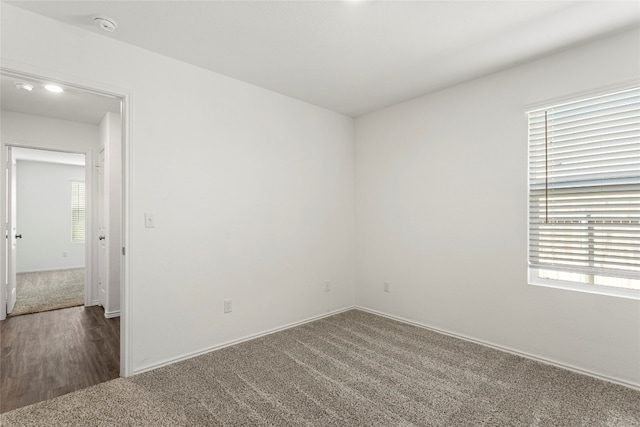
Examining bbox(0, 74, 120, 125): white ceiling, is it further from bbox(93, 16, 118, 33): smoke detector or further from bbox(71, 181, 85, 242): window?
bbox(71, 181, 85, 242): window

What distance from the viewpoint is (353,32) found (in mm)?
2281

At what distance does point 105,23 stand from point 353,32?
168 centimetres

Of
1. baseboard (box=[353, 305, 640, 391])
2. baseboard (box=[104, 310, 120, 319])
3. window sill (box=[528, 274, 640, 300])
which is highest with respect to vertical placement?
window sill (box=[528, 274, 640, 300])

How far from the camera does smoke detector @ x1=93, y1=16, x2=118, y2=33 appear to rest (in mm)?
2088

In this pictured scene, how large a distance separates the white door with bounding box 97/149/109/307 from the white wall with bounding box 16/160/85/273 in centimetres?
408

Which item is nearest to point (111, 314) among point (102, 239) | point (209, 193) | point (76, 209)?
point (102, 239)

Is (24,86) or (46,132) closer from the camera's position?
(24,86)

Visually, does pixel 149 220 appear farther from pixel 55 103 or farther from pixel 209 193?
pixel 55 103

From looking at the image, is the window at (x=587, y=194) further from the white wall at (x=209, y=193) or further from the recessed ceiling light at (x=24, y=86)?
the recessed ceiling light at (x=24, y=86)

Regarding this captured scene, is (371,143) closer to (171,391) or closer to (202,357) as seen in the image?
(202,357)

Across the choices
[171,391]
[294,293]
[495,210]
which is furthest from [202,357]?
[495,210]

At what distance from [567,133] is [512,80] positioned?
2.12 feet

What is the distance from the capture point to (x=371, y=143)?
13.1 ft

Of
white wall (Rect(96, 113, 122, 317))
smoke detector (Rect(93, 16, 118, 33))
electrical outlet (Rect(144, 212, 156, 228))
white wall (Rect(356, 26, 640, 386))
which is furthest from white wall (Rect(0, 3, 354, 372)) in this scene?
white wall (Rect(96, 113, 122, 317))
